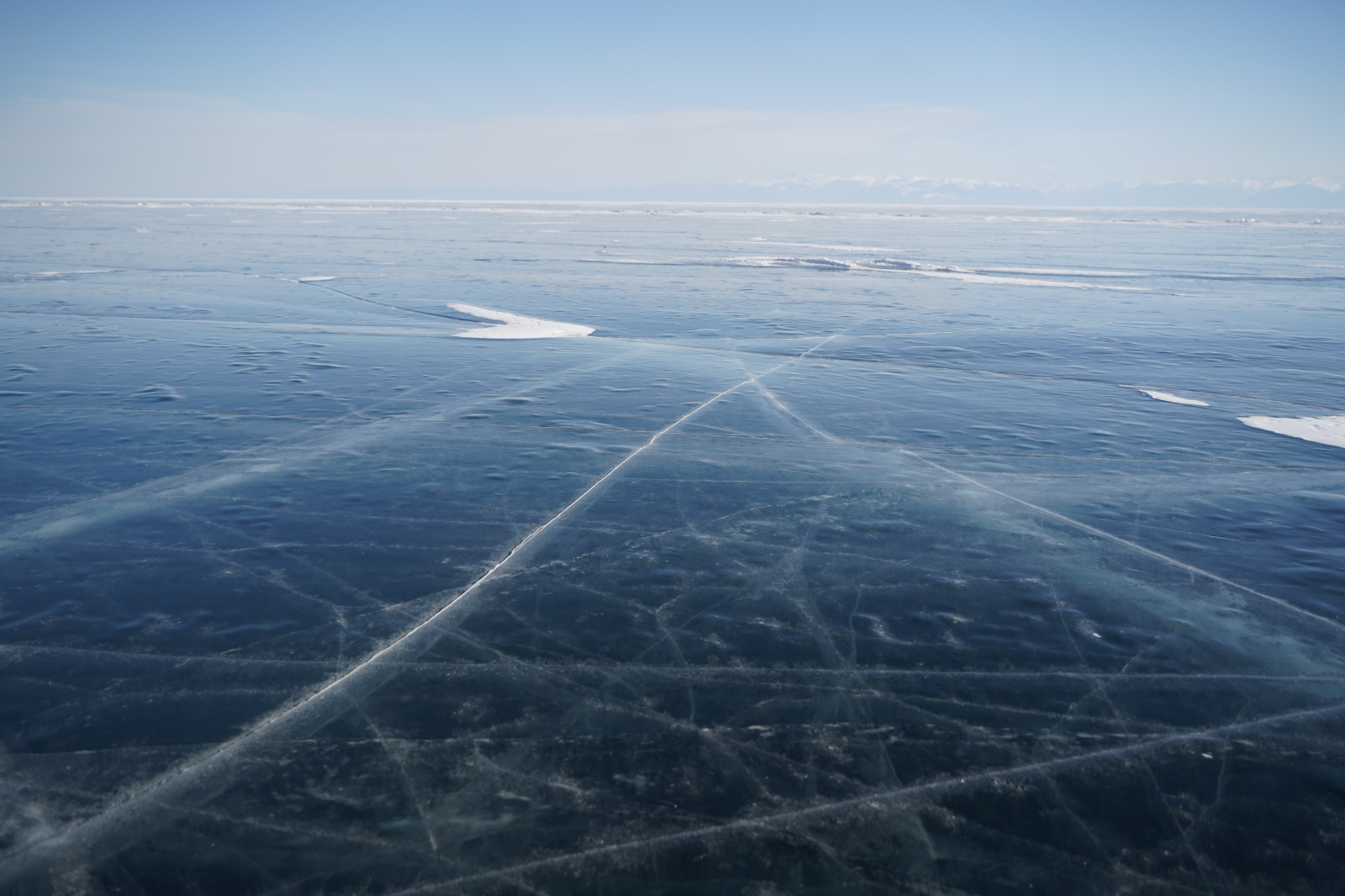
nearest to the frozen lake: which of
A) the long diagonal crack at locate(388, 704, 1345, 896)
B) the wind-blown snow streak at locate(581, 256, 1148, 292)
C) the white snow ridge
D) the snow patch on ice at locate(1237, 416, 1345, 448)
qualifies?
the long diagonal crack at locate(388, 704, 1345, 896)

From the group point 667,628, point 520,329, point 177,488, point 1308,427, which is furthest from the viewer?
point 520,329

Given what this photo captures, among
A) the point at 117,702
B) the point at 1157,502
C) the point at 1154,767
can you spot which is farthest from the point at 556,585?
the point at 1157,502

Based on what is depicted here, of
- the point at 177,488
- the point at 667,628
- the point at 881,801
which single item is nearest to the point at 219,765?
the point at 667,628

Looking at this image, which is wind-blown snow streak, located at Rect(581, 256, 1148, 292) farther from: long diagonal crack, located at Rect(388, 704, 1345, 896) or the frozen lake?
long diagonal crack, located at Rect(388, 704, 1345, 896)

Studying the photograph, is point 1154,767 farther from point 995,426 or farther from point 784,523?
point 995,426

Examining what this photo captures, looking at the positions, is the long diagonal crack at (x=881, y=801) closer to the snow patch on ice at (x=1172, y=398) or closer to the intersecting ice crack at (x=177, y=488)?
the intersecting ice crack at (x=177, y=488)

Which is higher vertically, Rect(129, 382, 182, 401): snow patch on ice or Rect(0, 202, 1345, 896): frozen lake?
Rect(129, 382, 182, 401): snow patch on ice

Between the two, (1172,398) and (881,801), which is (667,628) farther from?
(1172,398)
